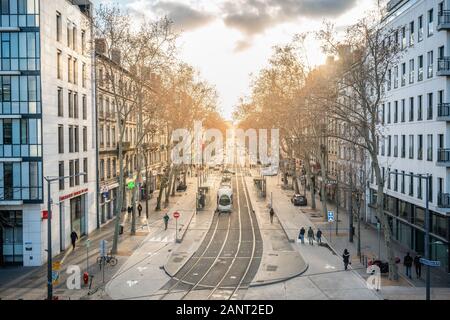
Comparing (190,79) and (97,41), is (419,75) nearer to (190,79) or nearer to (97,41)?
(97,41)

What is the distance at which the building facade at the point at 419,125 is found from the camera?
104 ft

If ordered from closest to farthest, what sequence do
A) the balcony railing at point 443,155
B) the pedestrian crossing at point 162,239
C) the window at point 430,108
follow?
the balcony railing at point 443,155, the window at point 430,108, the pedestrian crossing at point 162,239

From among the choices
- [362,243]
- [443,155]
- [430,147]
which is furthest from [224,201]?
[443,155]

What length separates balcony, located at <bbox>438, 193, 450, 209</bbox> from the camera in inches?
1225

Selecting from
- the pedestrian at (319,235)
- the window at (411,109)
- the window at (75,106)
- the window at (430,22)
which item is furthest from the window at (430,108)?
the window at (75,106)

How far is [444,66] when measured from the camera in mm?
31672

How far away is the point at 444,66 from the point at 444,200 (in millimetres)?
8586

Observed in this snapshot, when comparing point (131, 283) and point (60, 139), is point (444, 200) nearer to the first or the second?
point (131, 283)

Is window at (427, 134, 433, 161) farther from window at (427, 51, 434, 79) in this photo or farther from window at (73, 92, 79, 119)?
window at (73, 92, 79, 119)

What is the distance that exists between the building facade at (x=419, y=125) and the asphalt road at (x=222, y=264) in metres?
11.3

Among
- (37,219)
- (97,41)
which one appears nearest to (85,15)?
(97,41)

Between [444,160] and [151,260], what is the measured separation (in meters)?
20.6

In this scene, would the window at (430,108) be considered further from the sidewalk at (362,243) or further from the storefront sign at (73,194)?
the storefront sign at (73,194)
